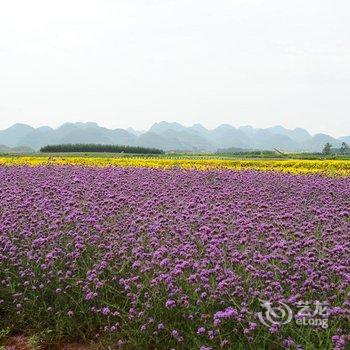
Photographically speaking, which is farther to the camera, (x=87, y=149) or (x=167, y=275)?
(x=87, y=149)

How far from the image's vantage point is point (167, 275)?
16.3 feet

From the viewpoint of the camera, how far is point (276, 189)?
11141 millimetres

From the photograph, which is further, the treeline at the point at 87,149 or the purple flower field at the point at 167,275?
the treeline at the point at 87,149

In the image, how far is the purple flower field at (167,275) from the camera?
466cm

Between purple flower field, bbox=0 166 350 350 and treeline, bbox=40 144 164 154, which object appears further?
treeline, bbox=40 144 164 154

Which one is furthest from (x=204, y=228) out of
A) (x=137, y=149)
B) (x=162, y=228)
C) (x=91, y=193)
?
(x=137, y=149)

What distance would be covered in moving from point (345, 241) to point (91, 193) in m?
4.36

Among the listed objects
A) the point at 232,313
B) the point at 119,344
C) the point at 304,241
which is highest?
the point at 304,241

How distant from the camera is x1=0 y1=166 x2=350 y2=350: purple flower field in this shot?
4.66 m

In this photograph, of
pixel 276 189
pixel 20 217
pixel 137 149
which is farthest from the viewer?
pixel 137 149

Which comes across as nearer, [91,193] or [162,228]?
[162,228]

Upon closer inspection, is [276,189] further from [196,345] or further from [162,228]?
[196,345]

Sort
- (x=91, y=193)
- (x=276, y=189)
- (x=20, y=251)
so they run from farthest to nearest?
(x=276, y=189), (x=91, y=193), (x=20, y=251)

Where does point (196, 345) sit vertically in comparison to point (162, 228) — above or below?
below
